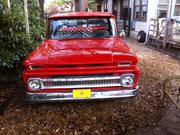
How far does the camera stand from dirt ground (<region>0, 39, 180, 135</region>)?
3980 mm

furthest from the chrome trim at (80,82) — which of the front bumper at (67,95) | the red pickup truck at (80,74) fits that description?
the front bumper at (67,95)

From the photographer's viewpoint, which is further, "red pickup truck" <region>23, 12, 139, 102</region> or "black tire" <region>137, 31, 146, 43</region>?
"black tire" <region>137, 31, 146, 43</region>

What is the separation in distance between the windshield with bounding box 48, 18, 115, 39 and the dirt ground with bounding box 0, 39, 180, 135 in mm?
1467

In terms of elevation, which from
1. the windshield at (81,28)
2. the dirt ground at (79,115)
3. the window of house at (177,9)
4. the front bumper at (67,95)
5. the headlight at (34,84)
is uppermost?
the window of house at (177,9)

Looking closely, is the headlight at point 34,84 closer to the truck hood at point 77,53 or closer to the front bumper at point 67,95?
the front bumper at point 67,95

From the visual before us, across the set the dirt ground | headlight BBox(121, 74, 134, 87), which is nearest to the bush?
the dirt ground

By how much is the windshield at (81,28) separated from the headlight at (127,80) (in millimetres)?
1540

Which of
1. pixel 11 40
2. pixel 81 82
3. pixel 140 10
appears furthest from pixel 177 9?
pixel 81 82

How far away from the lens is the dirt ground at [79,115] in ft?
13.1

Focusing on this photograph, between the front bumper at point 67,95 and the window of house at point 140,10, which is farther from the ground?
the window of house at point 140,10

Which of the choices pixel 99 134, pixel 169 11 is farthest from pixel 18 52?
pixel 169 11

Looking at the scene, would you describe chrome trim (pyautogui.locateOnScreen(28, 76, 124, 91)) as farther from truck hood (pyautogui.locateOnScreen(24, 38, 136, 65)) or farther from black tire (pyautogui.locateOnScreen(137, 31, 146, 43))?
black tire (pyautogui.locateOnScreen(137, 31, 146, 43))

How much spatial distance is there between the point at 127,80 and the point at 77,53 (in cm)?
95

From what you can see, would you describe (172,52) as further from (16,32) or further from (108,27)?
(16,32)
